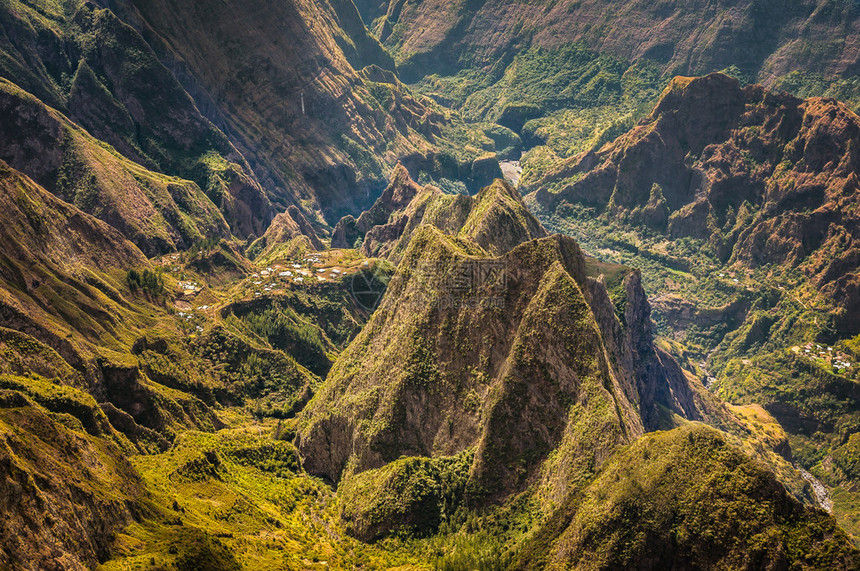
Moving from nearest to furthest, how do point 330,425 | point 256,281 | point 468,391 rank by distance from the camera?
1. point 468,391
2. point 330,425
3. point 256,281

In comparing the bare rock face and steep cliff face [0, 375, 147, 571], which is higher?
the bare rock face

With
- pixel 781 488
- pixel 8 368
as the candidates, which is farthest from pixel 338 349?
pixel 781 488

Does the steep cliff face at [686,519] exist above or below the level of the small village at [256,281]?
above

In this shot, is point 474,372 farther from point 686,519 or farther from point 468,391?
point 686,519

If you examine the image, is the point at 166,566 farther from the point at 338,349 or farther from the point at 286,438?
the point at 338,349

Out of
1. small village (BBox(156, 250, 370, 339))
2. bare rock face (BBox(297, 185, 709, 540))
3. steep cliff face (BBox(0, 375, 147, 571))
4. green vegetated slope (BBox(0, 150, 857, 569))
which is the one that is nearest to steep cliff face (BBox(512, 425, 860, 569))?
green vegetated slope (BBox(0, 150, 857, 569))

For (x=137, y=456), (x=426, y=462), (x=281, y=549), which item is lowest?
(x=137, y=456)

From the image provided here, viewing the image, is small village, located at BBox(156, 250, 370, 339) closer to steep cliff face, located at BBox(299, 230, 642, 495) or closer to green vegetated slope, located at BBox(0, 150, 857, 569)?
green vegetated slope, located at BBox(0, 150, 857, 569)

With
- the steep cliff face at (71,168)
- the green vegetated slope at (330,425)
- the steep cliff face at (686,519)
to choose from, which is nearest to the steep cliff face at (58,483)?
the green vegetated slope at (330,425)

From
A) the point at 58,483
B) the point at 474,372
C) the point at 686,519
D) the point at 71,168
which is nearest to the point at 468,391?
the point at 474,372

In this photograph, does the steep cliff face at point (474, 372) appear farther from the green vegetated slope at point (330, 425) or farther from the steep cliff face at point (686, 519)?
the steep cliff face at point (686, 519)

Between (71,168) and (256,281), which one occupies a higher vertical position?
(256,281)
